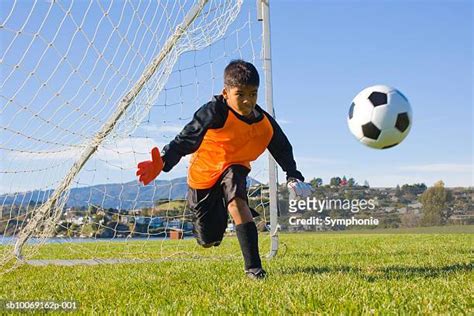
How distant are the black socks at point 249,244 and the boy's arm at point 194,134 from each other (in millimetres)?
705

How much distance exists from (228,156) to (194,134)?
319 mm

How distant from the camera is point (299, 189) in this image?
4508 millimetres

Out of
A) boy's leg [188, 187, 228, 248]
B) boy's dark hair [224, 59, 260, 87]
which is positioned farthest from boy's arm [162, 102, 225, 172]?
boy's leg [188, 187, 228, 248]

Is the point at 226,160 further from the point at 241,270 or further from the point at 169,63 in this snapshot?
the point at 169,63

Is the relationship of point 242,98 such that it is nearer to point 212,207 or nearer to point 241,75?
point 241,75

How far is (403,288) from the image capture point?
343 cm

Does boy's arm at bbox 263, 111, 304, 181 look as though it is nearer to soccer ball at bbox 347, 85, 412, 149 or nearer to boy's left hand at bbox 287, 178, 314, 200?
boy's left hand at bbox 287, 178, 314, 200

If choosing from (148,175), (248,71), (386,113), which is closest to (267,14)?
(386,113)

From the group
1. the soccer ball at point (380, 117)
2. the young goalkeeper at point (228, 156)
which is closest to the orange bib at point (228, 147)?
the young goalkeeper at point (228, 156)

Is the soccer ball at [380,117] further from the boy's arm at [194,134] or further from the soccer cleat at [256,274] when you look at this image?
the soccer cleat at [256,274]

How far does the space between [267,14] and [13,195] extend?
3639 mm

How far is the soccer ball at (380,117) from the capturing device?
5840mm

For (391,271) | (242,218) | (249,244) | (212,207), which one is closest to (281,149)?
(212,207)

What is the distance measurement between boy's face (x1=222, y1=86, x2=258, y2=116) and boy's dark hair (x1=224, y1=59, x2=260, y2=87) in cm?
3
